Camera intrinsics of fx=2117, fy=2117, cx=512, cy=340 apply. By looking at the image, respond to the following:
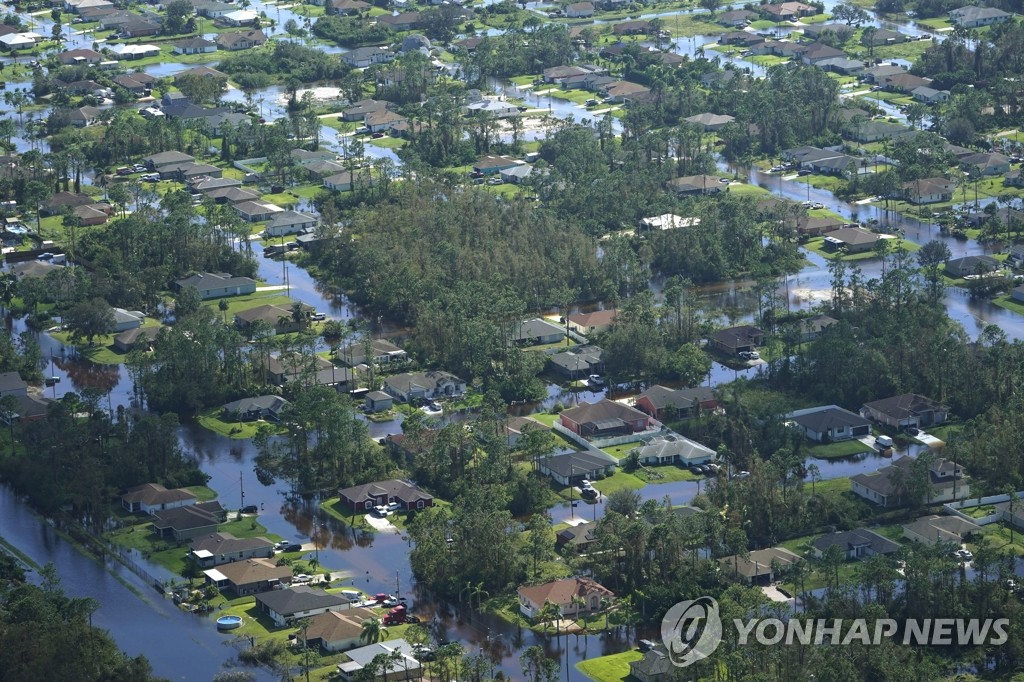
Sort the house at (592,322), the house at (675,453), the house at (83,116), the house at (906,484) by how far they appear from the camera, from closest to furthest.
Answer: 1. the house at (906,484)
2. the house at (675,453)
3. the house at (592,322)
4. the house at (83,116)

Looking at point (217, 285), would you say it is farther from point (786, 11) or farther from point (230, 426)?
point (786, 11)

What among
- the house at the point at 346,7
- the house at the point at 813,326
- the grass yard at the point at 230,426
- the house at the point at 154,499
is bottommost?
the house at the point at 346,7

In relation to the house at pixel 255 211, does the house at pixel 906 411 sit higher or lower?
higher

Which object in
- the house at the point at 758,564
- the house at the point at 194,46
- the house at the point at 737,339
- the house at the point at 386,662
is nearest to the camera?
the house at the point at 386,662

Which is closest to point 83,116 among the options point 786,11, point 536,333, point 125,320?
point 125,320

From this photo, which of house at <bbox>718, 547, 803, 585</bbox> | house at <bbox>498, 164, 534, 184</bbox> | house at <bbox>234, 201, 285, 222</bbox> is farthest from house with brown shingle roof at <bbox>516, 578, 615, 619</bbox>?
house at <bbox>498, 164, 534, 184</bbox>

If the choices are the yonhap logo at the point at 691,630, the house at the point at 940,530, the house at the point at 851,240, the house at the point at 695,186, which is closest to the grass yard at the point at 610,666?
the yonhap logo at the point at 691,630

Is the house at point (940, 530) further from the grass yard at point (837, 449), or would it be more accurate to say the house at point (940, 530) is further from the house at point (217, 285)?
the house at point (217, 285)
